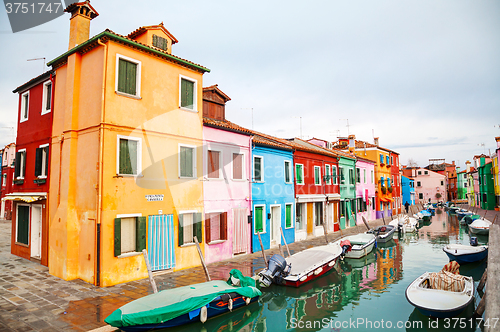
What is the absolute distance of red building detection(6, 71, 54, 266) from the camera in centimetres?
1436

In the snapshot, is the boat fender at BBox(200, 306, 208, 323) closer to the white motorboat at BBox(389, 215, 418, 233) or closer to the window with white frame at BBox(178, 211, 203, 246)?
the window with white frame at BBox(178, 211, 203, 246)

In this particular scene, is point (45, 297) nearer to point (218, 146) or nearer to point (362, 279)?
point (218, 146)

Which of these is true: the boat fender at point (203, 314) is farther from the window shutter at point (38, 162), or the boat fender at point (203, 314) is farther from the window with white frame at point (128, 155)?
the window shutter at point (38, 162)

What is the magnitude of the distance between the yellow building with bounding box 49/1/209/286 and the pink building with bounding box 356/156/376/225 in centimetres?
2331

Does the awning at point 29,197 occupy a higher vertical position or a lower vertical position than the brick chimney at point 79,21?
lower

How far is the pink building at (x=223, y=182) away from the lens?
50.4 ft

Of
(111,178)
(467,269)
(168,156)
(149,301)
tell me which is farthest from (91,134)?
(467,269)

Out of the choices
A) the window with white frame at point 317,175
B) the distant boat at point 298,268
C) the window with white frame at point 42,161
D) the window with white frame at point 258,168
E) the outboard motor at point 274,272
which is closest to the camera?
the outboard motor at point 274,272

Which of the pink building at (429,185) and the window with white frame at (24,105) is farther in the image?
the pink building at (429,185)

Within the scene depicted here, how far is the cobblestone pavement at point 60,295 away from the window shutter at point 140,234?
1233 millimetres

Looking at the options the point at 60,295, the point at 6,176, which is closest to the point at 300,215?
the point at 60,295

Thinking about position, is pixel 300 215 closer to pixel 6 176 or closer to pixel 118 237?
pixel 118 237

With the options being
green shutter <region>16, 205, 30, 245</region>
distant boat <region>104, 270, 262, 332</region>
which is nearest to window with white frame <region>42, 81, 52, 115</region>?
green shutter <region>16, 205, 30, 245</region>

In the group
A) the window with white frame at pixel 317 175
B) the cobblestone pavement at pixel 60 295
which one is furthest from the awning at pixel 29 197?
the window with white frame at pixel 317 175
